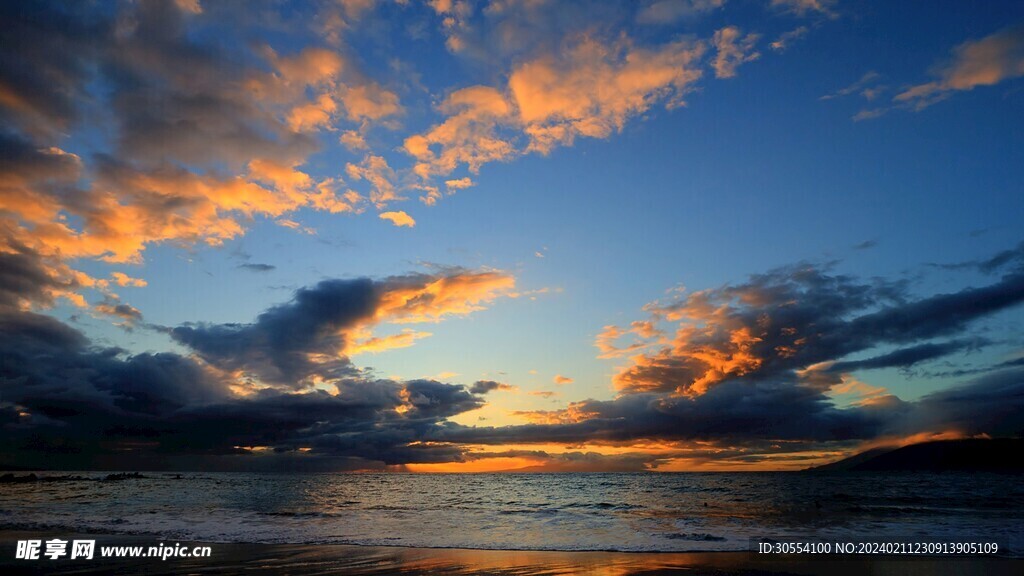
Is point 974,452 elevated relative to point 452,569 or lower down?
lower down

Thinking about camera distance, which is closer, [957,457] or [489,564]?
[489,564]

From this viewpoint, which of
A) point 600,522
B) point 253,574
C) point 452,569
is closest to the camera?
point 253,574

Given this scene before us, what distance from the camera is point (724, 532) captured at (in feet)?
96.1

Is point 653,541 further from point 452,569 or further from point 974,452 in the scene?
point 974,452

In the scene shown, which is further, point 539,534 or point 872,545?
point 539,534

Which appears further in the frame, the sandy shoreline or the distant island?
the distant island

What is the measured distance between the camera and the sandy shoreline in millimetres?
17297

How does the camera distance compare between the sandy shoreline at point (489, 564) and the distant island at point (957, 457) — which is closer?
the sandy shoreline at point (489, 564)

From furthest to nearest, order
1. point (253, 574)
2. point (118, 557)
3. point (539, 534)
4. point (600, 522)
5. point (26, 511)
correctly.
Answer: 1. point (26, 511)
2. point (600, 522)
3. point (539, 534)
4. point (118, 557)
5. point (253, 574)

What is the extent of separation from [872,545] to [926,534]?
9.02 meters

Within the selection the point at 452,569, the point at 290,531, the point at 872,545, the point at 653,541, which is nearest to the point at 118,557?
the point at 290,531

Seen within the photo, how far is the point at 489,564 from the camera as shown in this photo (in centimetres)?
1883

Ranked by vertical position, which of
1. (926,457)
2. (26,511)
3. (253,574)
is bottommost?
(926,457)

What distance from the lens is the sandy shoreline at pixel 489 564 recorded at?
1730 centimetres
